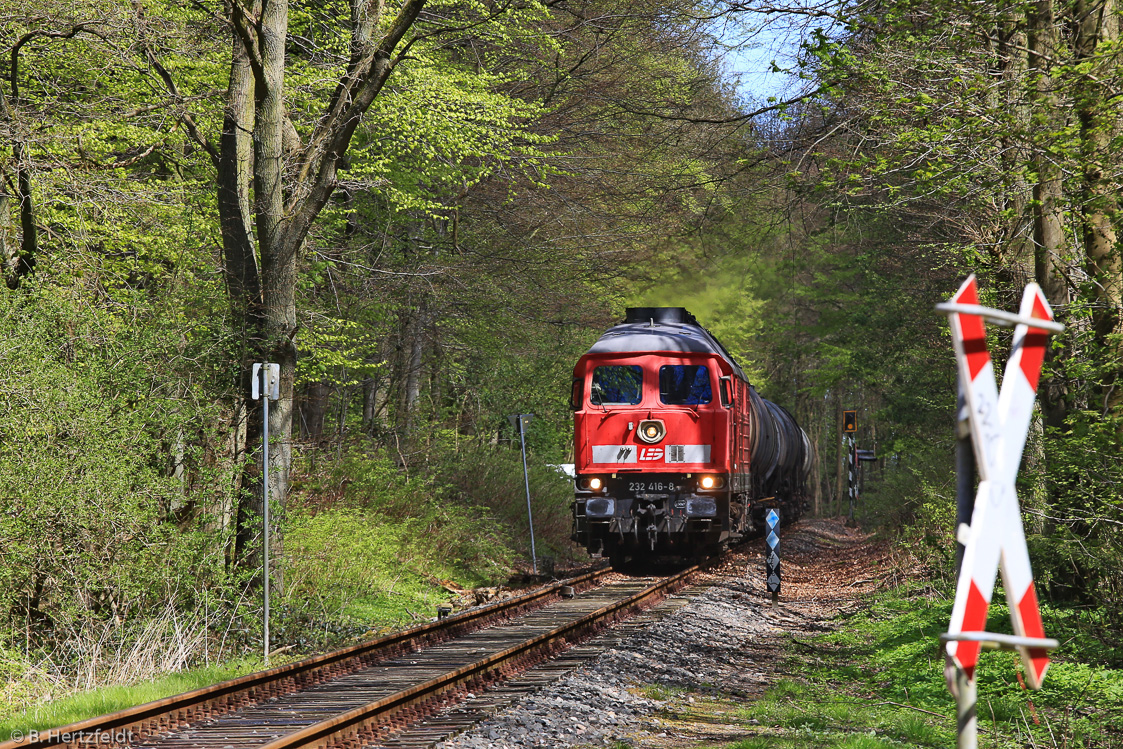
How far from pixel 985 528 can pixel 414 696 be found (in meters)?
5.49

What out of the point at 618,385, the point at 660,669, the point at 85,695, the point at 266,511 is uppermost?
the point at 618,385

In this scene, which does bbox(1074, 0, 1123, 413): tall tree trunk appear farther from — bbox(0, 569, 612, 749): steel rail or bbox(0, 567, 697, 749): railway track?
bbox(0, 569, 612, 749): steel rail

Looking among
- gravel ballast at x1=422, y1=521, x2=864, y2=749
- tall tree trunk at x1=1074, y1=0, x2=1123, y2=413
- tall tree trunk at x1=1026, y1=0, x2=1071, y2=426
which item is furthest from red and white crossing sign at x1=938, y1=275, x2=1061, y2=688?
tall tree trunk at x1=1026, y1=0, x2=1071, y2=426

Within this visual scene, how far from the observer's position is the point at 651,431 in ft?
52.3

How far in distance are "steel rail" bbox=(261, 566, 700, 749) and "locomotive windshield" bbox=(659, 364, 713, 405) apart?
4.91 meters

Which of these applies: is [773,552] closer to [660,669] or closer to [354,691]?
[660,669]

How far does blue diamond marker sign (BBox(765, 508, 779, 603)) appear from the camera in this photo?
14086 mm

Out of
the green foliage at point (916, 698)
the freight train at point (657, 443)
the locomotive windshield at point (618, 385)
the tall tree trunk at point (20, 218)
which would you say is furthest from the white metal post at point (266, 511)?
the locomotive windshield at point (618, 385)

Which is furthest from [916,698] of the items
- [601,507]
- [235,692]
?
[601,507]

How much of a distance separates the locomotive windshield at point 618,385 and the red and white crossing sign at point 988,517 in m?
13.2

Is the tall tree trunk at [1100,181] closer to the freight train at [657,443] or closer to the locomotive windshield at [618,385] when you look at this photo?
the freight train at [657,443]

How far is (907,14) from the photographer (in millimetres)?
8977

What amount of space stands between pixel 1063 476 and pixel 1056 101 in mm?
3636

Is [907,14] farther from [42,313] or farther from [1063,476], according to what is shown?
[42,313]
